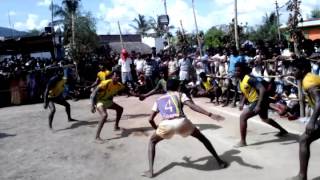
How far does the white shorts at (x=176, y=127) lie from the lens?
21.8 feet

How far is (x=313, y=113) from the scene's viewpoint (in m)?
5.41

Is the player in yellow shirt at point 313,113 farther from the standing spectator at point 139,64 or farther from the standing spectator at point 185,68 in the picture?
the standing spectator at point 139,64

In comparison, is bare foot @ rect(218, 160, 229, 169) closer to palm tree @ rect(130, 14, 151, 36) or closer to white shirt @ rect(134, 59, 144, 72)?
white shirt @ rect(134, 59, 144, 72)

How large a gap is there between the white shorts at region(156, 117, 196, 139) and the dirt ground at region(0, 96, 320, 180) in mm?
699

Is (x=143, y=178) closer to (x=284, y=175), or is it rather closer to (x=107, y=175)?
(x=107, y=175)

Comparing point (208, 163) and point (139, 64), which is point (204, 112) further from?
point (139, 64)

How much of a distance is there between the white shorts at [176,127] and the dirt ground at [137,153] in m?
0.70

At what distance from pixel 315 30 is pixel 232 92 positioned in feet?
62.2

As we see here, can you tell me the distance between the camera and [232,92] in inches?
521

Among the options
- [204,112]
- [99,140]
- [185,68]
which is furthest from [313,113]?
[185,68]

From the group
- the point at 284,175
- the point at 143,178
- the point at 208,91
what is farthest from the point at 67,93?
the point at 284,175

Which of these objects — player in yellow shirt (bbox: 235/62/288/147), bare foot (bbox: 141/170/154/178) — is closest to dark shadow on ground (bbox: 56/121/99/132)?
player in yellow shirt (bbox: 235/62/288/147)

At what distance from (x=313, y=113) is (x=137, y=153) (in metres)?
3.95

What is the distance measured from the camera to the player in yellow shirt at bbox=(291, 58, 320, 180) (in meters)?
5.42
